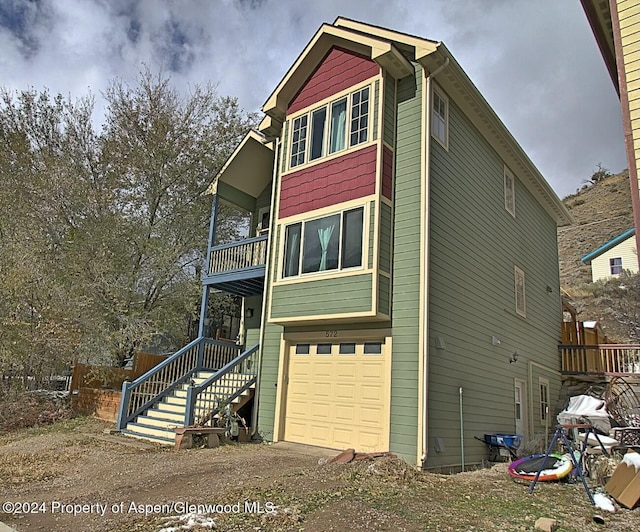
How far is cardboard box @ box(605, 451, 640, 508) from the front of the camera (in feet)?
19.8

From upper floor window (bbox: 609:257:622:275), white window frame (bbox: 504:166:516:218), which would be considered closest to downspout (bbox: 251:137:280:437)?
white window frame (bbox: 504:166:516:218)

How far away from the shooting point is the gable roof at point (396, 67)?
32.9 feet

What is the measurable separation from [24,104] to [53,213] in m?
4.59

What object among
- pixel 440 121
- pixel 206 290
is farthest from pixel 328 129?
pixel 206 290

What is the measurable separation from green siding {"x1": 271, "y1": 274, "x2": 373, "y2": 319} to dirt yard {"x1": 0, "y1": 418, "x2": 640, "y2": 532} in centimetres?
280

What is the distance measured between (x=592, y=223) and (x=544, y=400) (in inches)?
1620

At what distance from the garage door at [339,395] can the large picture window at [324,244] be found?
1.68 m

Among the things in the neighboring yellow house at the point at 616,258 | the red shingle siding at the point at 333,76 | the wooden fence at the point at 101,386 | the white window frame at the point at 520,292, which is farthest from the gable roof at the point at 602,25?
the neighboring yellow house at the point at 616,258

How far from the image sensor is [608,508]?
6.02 meters

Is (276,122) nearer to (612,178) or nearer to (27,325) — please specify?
(27,325)

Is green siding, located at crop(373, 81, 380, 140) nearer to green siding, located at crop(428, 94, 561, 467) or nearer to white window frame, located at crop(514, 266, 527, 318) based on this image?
green siding, located at crop(428, 94, 561, 467)

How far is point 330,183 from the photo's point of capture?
1052cm

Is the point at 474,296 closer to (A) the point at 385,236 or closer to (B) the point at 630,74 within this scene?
(A) the point at 385,236

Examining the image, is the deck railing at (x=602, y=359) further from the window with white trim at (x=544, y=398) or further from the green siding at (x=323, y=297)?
the green siding at (x=323, y=297)
